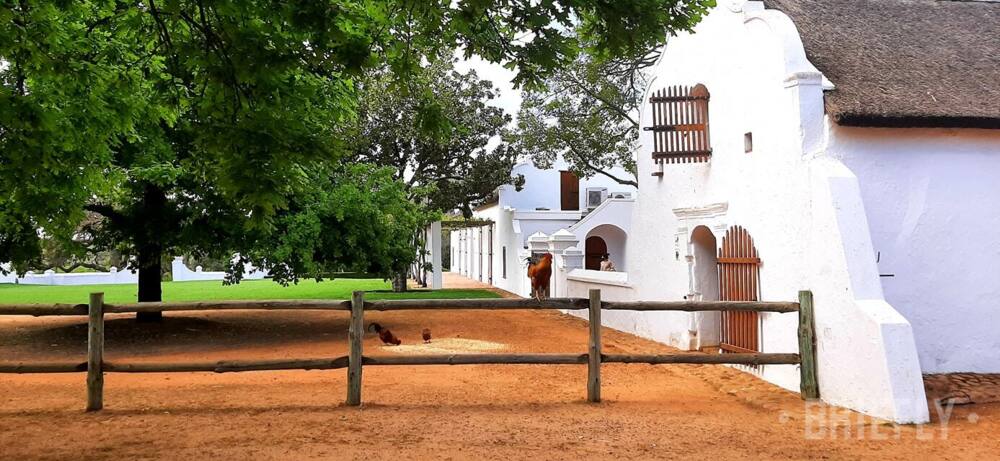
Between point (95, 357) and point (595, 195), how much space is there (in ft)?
91.9

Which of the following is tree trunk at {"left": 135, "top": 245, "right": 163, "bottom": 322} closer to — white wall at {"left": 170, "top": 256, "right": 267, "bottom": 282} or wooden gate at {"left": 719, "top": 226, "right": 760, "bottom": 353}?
wooden gate at {"left": 719, "top": 226, "right": 760, "bottom": 353}

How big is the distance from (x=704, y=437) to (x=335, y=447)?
10.8 feet

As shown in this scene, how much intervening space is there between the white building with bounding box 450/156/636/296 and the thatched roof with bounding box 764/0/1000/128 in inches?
631

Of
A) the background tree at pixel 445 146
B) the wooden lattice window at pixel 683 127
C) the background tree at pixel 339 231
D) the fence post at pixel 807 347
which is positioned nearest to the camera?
the fence post at pixel 807 347

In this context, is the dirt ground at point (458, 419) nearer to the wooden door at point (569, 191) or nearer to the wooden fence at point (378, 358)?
the wooden fence at point (378, 358)

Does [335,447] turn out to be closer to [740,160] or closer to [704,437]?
[704,437]

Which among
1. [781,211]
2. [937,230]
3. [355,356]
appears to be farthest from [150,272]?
[937,230]

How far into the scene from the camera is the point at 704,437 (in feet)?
21.2

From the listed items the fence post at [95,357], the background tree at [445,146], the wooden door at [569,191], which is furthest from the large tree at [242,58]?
the wooden door at [569,191]

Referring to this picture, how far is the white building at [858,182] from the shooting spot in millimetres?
7664

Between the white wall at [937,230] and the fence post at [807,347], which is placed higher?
the white wall at [937,230]

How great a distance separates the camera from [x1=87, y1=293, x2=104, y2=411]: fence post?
7.58 meters

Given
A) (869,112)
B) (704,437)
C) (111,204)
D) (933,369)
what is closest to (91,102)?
(111,204)

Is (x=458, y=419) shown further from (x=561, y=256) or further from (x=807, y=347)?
(x=561, y=256)
